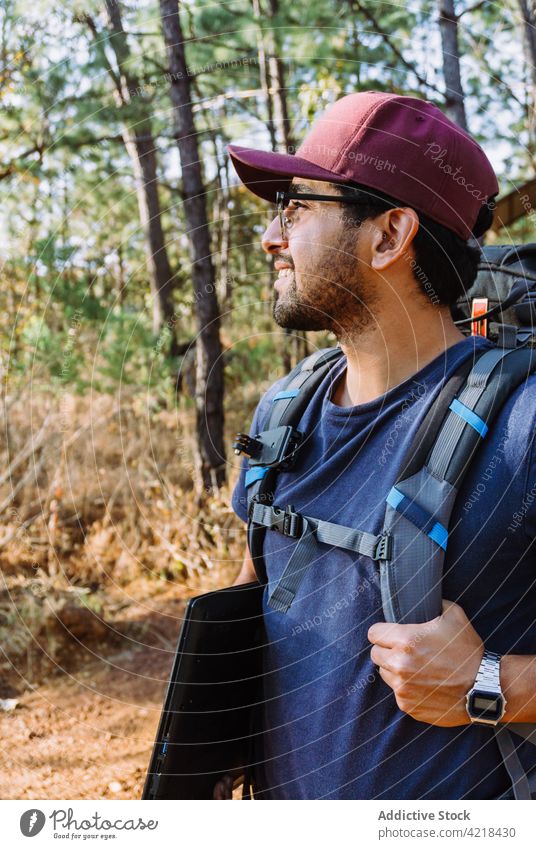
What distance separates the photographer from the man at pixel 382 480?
1.35 m

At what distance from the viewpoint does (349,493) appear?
1550 millimetres

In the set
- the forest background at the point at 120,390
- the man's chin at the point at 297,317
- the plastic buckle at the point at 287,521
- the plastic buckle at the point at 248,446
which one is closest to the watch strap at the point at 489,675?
the plastic buckle at the point at 287,521

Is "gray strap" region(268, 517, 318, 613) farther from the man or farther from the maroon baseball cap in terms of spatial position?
the maroon baseball cap

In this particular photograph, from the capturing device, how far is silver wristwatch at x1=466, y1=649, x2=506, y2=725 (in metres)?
1.33

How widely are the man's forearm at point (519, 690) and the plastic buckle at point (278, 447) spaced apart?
0.58 m

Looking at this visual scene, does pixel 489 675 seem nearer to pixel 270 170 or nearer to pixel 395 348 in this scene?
pixel 395 348

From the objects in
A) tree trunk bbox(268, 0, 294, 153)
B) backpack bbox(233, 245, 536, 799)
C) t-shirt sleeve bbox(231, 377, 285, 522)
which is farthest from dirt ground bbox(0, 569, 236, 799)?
tree trunk bbox(268, 0, 294, 153)

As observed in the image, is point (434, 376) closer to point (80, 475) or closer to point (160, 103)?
point (80, 475)

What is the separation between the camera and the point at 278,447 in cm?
167

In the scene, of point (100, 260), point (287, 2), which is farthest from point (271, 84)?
point (100, 260)

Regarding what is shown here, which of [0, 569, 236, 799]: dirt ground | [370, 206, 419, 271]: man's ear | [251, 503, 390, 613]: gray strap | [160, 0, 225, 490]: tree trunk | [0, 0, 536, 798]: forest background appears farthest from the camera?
[160, 0, 225, 490]: tree trunk
